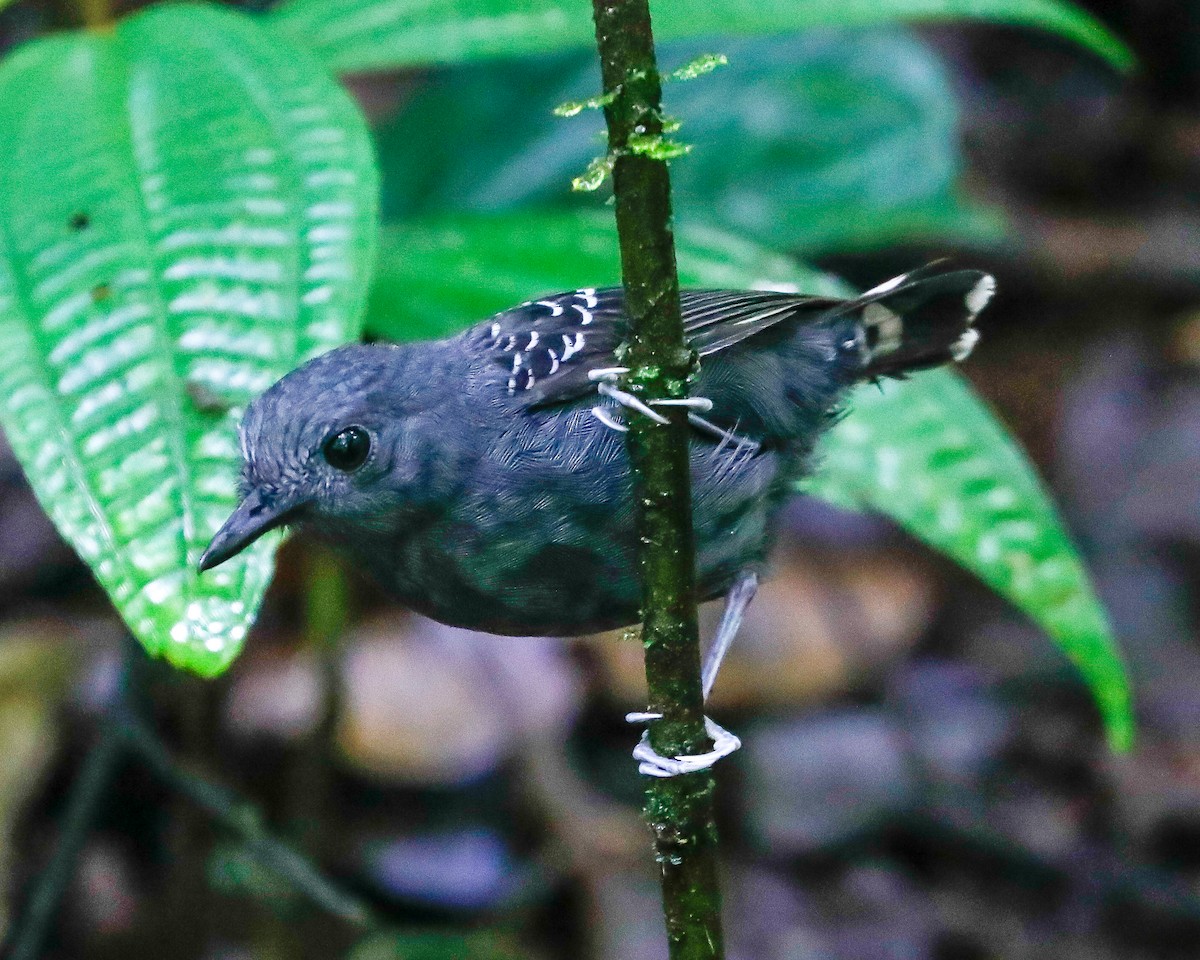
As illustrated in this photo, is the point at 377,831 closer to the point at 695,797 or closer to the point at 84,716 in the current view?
the point at 84,716

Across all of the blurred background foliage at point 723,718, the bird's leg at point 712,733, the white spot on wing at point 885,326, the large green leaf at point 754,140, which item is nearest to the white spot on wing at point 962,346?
the white spot on wing at point 885,326

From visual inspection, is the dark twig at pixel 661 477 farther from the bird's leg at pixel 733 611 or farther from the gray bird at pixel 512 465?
the bird's leg at pixel 733 611

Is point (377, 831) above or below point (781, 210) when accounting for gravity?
below

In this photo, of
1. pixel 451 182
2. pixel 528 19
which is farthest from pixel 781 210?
pixel 528 19

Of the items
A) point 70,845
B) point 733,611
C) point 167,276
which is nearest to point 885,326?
point 733,611

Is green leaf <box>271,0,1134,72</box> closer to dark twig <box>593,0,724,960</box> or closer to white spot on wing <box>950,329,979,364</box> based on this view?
white spot on wing <box>950,329,979,364</box>

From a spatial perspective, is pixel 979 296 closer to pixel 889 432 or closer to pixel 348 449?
pixel 889 432

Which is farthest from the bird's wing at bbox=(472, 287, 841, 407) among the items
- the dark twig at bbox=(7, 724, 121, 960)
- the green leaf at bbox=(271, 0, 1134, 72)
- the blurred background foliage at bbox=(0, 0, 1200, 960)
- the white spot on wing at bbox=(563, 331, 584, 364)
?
the dark twig at bbox=(7, 724, 121, 960)
